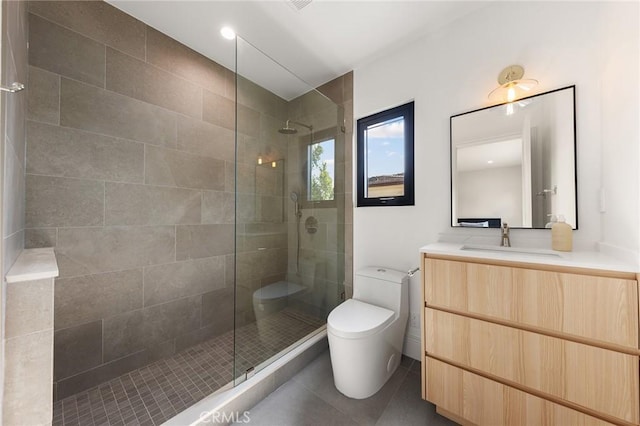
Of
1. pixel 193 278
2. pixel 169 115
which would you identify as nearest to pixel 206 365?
pixel 193 278

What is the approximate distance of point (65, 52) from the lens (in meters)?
1.38

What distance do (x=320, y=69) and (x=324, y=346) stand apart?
2458 millimetres

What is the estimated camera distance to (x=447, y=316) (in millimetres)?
1232

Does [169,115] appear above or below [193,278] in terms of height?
above

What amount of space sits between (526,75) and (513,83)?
108mm

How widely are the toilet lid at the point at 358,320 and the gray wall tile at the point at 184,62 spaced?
2139mm

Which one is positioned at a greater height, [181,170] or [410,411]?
[181,170]

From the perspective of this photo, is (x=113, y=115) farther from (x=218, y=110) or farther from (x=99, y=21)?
(x=218, y=110)

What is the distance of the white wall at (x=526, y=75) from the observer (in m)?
1.01

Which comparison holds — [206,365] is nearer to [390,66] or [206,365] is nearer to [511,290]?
[511,290]

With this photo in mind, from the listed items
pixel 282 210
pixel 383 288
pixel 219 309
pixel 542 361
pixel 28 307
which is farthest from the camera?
pixel 219 309

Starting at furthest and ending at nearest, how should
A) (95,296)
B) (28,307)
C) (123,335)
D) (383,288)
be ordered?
(383,288), (123,335), (95,296), (28,307)

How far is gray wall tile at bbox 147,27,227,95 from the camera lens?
174cm

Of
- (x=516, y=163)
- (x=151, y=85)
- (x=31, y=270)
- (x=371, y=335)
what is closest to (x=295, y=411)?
(x=371, y=335)
